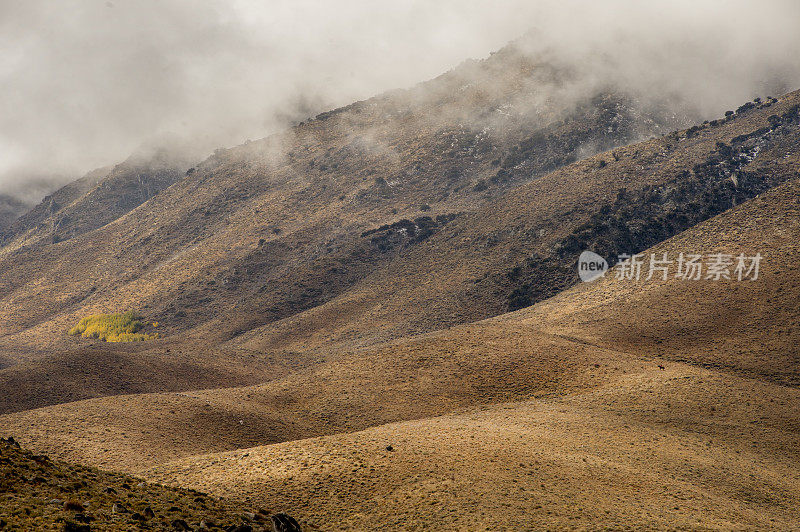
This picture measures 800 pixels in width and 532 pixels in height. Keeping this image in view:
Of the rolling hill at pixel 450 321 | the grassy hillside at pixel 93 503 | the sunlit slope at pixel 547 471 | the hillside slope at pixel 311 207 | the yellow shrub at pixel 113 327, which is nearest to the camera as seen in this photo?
the grassy hillside at pixel 93 503

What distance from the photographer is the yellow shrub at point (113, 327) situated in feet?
277

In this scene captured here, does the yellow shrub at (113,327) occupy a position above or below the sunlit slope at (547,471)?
above

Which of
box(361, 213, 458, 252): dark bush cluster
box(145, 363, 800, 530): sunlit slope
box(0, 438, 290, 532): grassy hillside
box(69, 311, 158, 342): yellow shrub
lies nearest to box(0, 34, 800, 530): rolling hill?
box(145, 363, 800, 530): sunlit slope

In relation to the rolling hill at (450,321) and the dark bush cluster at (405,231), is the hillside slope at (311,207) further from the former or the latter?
the rolling hill at (450,321)

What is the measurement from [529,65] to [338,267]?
249 feet

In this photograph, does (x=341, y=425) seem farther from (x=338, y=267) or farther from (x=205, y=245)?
(x=205, y=245)

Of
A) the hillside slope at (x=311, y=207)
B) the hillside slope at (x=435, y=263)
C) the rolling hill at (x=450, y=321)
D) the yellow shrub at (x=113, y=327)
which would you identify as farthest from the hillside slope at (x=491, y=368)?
the yellow shrub at (x=113, y=327)

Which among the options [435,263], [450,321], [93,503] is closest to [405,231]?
[435,263]

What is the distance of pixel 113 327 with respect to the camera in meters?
88.1

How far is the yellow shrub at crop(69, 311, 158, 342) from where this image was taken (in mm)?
84375

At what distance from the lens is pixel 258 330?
77.4 metres

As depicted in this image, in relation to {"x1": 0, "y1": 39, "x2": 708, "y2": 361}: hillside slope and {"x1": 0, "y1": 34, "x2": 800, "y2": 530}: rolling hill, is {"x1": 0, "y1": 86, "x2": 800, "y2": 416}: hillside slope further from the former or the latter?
{"x1": 0, "y1": 39, "x2": 708, "y2": 361}: hillside slope

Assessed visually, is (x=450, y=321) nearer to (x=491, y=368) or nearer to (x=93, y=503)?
(x=491, y=368)

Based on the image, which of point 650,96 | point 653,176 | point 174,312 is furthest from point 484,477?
point 650,96
